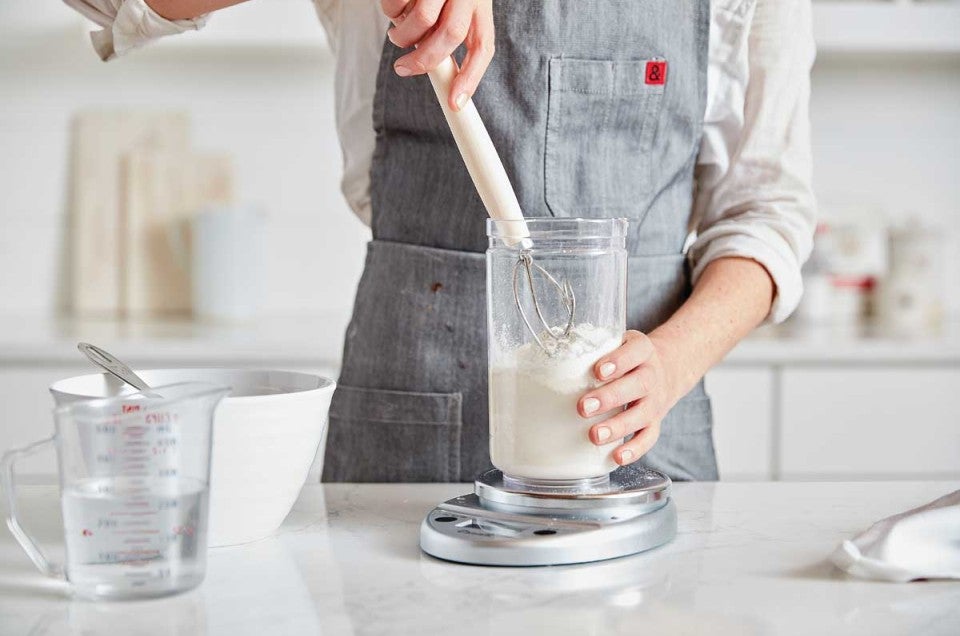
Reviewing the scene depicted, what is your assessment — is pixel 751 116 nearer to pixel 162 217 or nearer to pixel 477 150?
pixel 477 150

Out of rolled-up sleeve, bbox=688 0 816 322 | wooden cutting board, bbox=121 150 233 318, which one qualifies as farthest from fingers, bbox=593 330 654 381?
wooden cutting board, bbox=121 150 233 318

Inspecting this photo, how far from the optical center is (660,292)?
49.1 inches

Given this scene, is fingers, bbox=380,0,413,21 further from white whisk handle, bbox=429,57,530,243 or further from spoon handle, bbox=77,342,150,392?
spoon handle, bbox=77,342,150,392

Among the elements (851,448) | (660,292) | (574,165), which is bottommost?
(851,448)

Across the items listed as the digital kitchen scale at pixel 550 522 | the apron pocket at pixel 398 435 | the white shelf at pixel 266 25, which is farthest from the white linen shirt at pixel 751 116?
the white shelf at pixel 266 25

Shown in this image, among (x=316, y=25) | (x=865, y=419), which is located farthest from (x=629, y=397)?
(x=316, y=25)

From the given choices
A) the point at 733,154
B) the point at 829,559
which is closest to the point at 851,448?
the point at 733,154

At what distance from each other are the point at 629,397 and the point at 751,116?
1.68 feet

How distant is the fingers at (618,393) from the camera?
0.81 metres

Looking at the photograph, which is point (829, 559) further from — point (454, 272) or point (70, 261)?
point (70, 261)

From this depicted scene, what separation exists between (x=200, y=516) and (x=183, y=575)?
0.12ft

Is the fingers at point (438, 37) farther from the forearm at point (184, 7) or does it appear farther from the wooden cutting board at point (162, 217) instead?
the wooden cutting board at point (162, 217)

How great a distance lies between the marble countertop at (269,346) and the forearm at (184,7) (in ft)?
3.32

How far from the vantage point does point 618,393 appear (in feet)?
2.74
